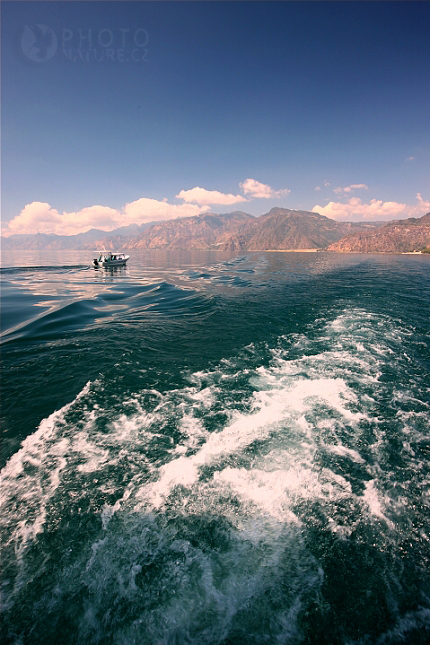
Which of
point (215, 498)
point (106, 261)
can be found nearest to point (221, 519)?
point (215, 498)

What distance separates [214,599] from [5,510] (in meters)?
5.70

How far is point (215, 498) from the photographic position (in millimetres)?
6254

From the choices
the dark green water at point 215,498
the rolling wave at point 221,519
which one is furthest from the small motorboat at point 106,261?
the rolling wave at point 221,519

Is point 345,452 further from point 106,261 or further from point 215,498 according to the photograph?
point 106,261

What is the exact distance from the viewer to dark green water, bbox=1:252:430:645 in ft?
14.3

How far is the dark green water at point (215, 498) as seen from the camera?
14.3 feet

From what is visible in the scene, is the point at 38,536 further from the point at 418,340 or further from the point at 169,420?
the point at 418,340

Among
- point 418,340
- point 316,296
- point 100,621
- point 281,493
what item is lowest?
point 100,621

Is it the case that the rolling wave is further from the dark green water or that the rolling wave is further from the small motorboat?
the small motorboat

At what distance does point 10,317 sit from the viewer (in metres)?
22.5

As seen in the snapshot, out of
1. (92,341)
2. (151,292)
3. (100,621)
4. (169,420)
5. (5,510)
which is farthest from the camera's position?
(151,292)

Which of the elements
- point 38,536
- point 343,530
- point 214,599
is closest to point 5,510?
point 38,536

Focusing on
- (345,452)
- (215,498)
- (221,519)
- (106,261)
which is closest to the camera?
(221,519)

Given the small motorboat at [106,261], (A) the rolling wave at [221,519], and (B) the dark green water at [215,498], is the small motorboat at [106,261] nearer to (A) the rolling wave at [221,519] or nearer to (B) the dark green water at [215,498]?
(B) the dark green water at [215,498]
